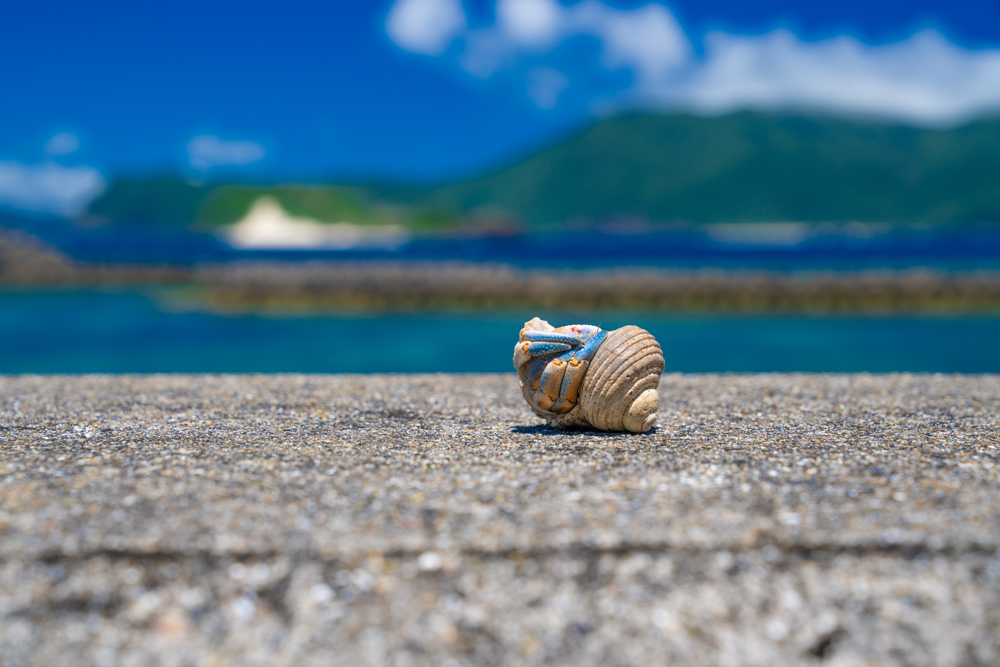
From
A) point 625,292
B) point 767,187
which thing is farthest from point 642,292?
point 767,187

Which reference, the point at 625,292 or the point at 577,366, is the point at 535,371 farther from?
the point at 625,292

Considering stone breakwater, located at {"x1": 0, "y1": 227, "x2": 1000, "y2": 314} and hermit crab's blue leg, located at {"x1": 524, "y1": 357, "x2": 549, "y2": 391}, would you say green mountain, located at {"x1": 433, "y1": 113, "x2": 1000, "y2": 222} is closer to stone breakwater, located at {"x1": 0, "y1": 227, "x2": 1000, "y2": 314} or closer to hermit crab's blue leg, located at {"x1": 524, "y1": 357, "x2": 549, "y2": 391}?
stone breakwater, located at {"x1": 0, "y1": 227, "x2": 1000, "y2": 314}

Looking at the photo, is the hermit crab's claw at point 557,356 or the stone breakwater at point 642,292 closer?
the hermit crab's claw at point 557,356

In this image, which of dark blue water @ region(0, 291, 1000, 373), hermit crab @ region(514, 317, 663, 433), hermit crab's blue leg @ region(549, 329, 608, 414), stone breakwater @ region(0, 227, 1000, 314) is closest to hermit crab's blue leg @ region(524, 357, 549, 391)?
hermit crab @ region(514, 317, 663, 433)

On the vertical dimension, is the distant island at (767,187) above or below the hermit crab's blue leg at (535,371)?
above

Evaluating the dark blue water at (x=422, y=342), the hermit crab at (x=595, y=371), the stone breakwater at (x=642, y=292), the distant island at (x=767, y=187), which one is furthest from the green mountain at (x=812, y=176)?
the hermit crab at (x=595, y=371)

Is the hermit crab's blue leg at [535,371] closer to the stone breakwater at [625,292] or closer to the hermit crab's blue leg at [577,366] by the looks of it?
the hermit crab's blue leg at [577,366]
